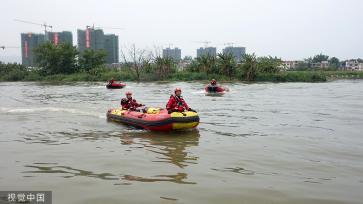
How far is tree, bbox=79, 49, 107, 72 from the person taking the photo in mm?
55000

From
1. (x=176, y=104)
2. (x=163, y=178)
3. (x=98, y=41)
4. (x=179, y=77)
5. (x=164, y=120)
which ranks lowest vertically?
(x=163, y=178)

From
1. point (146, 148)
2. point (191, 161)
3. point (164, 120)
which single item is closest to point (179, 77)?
point (164, 120)

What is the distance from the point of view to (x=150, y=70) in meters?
49.6

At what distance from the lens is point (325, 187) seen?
632 centimetres

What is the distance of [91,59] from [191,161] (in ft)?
162

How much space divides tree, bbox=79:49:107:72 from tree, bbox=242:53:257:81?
816 inches

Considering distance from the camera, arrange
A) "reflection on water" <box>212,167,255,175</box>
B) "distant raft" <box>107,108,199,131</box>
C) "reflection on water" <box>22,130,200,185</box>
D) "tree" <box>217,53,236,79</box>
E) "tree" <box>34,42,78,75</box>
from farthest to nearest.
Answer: "tree" <box>34,42,78,75</box>, "tree" <box>217,53,236,79</box>, "distant raft" <box>107,108,199,131</box>, "reflection on water" <box>212,167,255,175</box>, "reflection on water" <box>22,130,200,185</box>

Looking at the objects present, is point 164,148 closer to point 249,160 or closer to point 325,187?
point 249,160

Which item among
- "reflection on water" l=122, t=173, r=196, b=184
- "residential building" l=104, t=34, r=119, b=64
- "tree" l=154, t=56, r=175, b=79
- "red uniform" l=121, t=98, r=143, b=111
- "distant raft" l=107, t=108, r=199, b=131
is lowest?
"reflection on water" l=122, t=173, r=196, b=184

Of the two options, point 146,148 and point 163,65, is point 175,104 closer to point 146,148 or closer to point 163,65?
point 146,148

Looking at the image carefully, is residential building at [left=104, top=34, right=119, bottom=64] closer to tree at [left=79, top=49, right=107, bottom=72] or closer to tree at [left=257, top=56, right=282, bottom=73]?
tree at [left=79, top=49, right=107, bottom=72]

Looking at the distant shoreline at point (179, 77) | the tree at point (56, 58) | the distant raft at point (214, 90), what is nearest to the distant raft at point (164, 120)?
the distant raft at point (214, 90)

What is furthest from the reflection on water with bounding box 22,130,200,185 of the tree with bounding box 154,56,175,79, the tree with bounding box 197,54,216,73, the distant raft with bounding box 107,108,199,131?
the tree with bounding box 154,56,175,79

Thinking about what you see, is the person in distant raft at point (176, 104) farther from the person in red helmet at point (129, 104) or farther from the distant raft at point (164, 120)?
the person in red helmet at point (129, 104)
